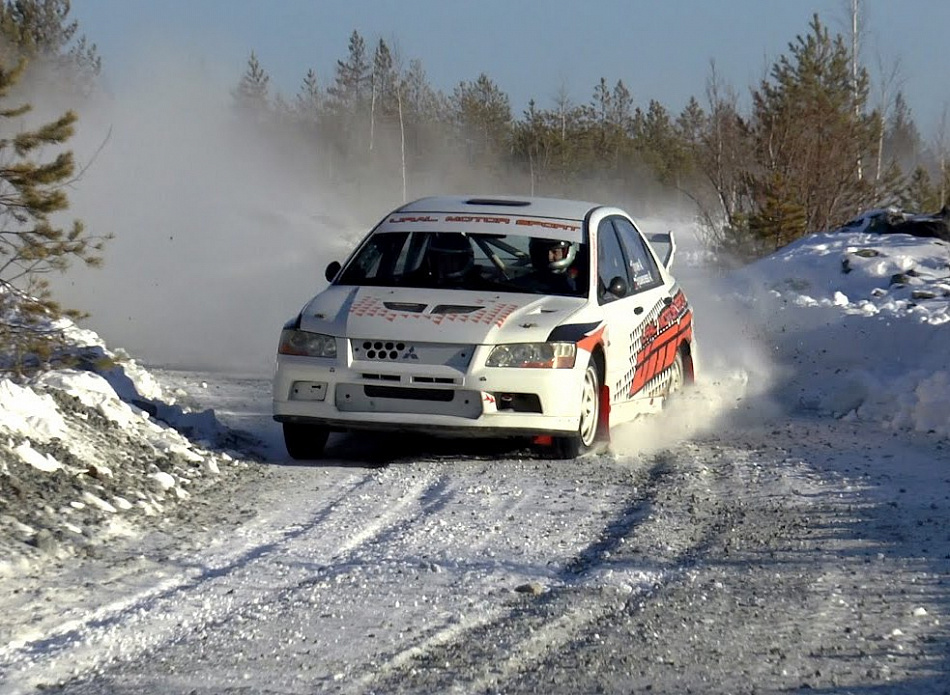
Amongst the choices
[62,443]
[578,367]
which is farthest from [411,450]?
[62,443]

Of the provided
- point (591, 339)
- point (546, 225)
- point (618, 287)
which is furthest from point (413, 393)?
point (546, 225)

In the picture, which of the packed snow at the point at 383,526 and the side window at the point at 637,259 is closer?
the packed snow at the point at 383,526

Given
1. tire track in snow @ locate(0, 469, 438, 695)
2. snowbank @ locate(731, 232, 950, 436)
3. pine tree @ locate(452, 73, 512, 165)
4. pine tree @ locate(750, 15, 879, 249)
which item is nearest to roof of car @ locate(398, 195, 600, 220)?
snowbank @ locate(731, 232, 950, 436)

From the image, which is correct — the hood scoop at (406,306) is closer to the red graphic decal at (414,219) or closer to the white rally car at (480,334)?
the white rally car at (480,334)

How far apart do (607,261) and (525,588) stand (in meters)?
4.52

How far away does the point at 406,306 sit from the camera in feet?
28.3

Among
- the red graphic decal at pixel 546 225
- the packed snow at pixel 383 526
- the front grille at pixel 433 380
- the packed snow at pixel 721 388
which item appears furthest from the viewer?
the red graphic decal at pixel 546 225

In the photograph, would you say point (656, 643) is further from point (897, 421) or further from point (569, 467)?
point (897, 421)

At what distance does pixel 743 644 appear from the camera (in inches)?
184

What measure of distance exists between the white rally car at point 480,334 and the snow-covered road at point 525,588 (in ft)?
1.16

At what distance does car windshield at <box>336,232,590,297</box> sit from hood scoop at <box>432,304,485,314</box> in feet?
1.61

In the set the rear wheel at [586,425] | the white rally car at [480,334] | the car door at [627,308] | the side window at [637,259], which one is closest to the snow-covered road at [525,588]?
the rear wheel at [586,425]

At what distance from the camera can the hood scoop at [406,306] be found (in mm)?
8562

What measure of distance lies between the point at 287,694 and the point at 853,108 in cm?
3371
